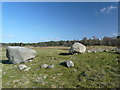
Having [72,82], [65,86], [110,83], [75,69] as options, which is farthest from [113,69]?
[65,86]

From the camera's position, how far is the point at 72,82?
29.1 feet

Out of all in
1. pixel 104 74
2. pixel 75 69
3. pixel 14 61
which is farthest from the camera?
pixel 14 61

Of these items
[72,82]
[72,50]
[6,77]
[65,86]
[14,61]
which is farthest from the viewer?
[72,50]

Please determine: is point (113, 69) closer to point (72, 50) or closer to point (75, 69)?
point (75, 69)

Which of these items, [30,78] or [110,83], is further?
[30,78]

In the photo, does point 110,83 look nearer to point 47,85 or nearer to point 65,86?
point 65,86

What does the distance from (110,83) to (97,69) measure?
2.80 meters

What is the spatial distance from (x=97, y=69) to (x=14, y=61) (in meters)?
11.3

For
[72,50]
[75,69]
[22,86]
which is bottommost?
[22,86]

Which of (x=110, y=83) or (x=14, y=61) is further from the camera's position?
(x=14, y=61)

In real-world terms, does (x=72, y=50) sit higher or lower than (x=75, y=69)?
higher

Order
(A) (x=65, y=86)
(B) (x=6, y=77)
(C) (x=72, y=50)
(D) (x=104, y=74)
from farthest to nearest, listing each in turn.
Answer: (C) (x=72, y=50), (B) (x=6, y=77), (D) (x=104, y=74), (A) (x=65, y=86)

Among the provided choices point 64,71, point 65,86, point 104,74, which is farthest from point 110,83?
point 64,71

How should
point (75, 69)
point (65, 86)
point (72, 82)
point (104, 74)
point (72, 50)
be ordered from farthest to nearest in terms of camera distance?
1. point (72, 50)
2. point (75, 69)
3. point (104, 74)
4. point (72, 82)
5. point (65, 86)
